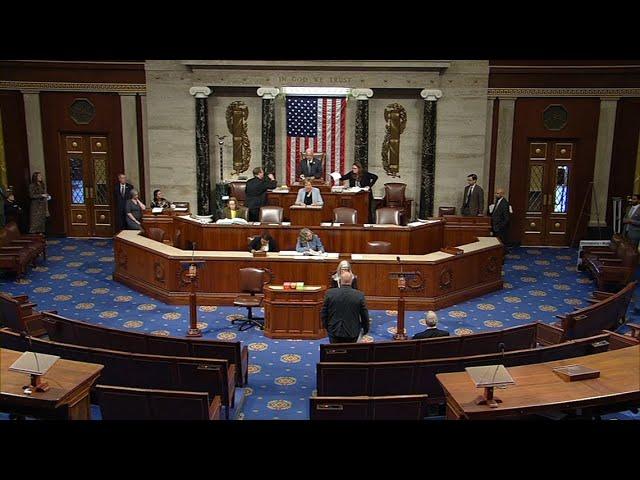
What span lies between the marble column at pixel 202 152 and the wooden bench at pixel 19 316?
719cm

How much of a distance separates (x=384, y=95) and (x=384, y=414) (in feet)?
36.4

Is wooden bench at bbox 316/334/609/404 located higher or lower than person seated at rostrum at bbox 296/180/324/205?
lower

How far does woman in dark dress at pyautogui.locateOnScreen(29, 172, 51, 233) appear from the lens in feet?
49.1

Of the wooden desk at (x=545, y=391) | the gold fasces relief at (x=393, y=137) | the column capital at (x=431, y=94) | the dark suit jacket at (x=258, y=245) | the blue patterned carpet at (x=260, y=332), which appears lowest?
the blue patterned carpet at (x=260, y=332)

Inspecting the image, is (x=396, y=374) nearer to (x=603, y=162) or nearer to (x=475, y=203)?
(x=475, y=203)

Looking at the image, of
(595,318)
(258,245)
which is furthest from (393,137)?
(595,318)

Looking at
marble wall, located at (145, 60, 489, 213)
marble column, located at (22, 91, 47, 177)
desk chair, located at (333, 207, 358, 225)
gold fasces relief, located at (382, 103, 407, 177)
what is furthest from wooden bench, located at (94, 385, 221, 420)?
marble column, located at (22, 91, 47, 177)

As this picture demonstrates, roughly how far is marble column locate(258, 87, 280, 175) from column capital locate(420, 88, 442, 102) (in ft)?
10.7

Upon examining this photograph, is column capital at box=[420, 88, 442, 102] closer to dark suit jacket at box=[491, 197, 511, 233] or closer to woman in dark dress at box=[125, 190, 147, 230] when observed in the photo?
dark suit jacket at box=[491, 197, 511, 233]

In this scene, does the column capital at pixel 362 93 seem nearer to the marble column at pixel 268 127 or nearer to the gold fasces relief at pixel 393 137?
the gold fasces relief at pixel 393 137

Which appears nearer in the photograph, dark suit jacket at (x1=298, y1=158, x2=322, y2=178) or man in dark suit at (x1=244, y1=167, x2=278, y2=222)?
man in dark suit at (x1=244, y1=167, x2=278, y2=222)

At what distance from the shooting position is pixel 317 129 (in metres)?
15.9

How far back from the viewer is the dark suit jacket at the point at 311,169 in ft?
49.2

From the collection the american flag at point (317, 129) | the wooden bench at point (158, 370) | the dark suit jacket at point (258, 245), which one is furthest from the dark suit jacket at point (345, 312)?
the american flag at point (317, 129)
